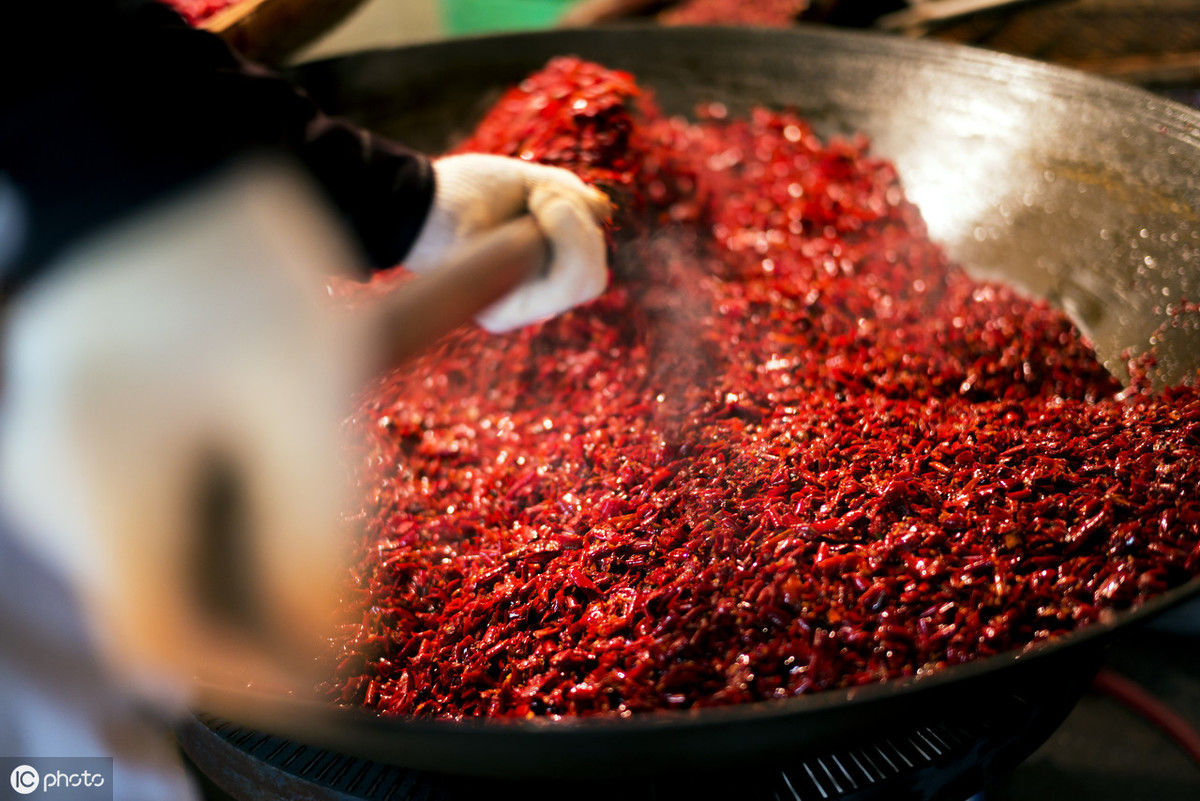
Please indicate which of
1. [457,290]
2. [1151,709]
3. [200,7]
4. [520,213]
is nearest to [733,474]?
[457,290]

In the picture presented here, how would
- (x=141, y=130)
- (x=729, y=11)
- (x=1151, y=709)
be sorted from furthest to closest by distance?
(x=729, y=11) < (x=1151, y=709) < (x=141, y=130)

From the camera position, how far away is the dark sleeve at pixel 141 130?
1.71m

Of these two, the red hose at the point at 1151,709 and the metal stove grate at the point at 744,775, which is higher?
the metal stove grate at the point at 744,775

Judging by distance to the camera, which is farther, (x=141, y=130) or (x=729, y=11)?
(x=729, y=11)

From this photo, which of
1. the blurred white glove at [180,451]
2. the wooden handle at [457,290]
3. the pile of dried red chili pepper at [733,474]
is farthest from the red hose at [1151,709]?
the blurred white glove at [180,451]

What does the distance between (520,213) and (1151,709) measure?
3109mm

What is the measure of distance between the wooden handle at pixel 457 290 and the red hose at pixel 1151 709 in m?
2.68

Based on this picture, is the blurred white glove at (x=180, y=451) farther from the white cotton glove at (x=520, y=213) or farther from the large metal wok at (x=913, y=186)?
the white cotton glove at (x=520, y=213)

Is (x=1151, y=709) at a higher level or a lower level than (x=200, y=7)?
lower

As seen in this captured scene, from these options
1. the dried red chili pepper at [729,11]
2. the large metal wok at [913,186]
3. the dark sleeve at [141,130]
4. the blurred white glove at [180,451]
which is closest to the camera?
the large metal wok at [913,186]

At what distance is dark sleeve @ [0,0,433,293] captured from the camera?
1711 mm

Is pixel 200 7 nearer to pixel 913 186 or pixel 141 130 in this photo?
pixel 141 130

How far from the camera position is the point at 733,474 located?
181cm

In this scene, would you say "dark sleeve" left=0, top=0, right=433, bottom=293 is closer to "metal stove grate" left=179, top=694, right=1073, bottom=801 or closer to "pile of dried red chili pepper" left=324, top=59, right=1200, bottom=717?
"pile of dried red chili pepper" left=324, top=59, right=1200, bottom=717
